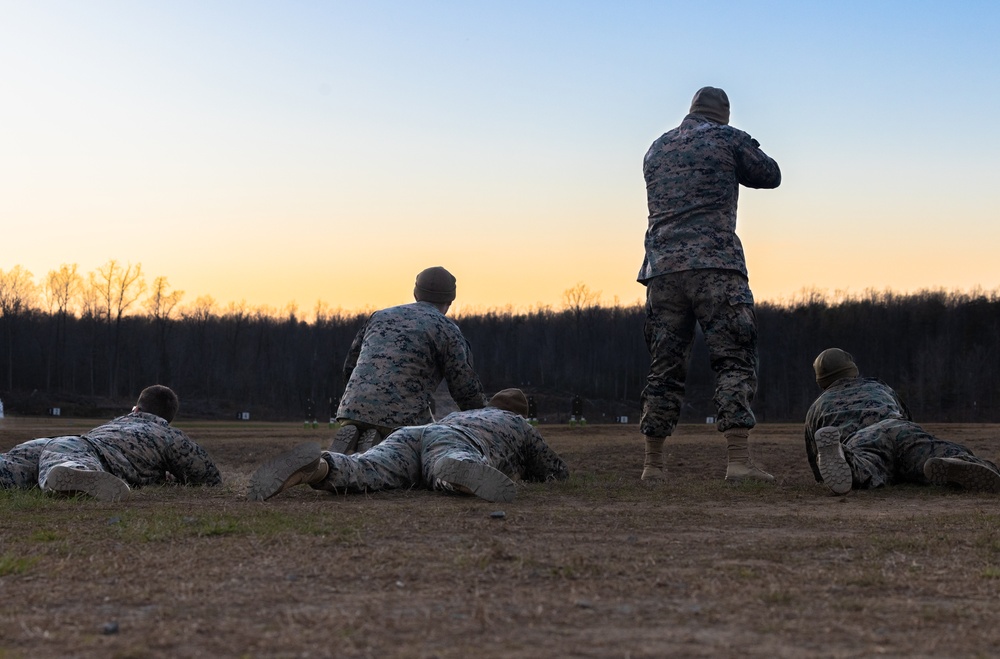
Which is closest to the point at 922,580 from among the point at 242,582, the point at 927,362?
the point at 242,582

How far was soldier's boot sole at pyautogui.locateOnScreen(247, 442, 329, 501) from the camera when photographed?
5309 millimetres

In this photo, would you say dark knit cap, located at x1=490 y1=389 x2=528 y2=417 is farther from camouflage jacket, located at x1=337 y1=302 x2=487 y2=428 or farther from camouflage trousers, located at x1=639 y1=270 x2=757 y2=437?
camouflage trousers, located at x1=639 y1=270 x2=757 y2=437

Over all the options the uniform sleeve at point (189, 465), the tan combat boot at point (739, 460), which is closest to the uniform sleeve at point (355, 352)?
the uniform sleeve at point (189, 465)

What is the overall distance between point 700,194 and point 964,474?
2.48m

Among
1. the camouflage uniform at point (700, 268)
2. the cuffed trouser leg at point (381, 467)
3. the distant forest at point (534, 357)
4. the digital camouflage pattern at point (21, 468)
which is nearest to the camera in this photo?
the cuffed trouser leg at point (381, 467)

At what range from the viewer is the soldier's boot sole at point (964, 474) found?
640 cm

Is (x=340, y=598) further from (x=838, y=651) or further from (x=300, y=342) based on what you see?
(x=300, y=342)

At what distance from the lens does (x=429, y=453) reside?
238 inches

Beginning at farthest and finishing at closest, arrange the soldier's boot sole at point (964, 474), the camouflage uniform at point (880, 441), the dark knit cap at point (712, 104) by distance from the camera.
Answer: the dark knit cap at point (712, 104), the camouflage uniform at point (880, 441), the soldier's boot sole at point (964, 474)

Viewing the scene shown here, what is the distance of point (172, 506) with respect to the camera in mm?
5617

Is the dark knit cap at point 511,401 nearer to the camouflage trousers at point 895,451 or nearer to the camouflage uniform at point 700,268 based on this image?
the camouflage uniform at point 700,268

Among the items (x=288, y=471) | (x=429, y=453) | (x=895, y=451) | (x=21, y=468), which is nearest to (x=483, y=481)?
(x=429, y=453)

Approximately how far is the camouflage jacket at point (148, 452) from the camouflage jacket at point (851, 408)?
4257mm

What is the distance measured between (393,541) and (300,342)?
95.9 meters
